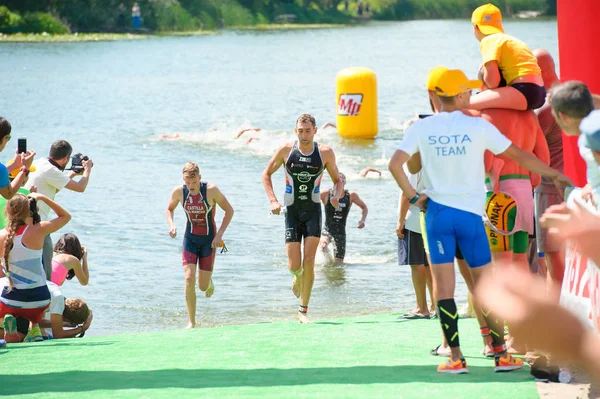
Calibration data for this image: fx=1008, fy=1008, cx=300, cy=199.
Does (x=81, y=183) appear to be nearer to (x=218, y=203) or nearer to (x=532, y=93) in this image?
(x=218, y=203)

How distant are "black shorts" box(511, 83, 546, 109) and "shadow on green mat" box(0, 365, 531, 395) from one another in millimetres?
1658

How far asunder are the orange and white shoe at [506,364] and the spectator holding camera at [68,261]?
469cm

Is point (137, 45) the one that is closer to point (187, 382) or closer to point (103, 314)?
point (103, 314)

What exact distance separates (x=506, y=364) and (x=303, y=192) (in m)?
3.67

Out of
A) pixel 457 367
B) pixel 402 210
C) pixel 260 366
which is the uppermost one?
pixel 402 210

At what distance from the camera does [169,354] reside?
6770mm

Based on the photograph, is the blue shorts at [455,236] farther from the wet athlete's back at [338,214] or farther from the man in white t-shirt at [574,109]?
Answer: the wet athlete's back at [338,214]

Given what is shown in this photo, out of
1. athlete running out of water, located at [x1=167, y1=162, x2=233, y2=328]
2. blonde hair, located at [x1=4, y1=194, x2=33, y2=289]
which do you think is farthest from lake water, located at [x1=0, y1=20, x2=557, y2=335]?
blonde hair, located at [x1=4, y1=194, x2=33, y2=289]

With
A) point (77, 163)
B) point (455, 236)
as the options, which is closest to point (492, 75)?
point (455, 236)

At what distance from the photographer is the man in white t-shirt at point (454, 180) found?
5.57m

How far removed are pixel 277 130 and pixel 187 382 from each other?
23389 mm

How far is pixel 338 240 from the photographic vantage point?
13.0m

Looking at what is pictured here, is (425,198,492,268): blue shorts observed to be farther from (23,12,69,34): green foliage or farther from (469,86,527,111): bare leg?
(23,12,69,34): green foliage

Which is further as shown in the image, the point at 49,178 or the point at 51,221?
the point at 49,178
